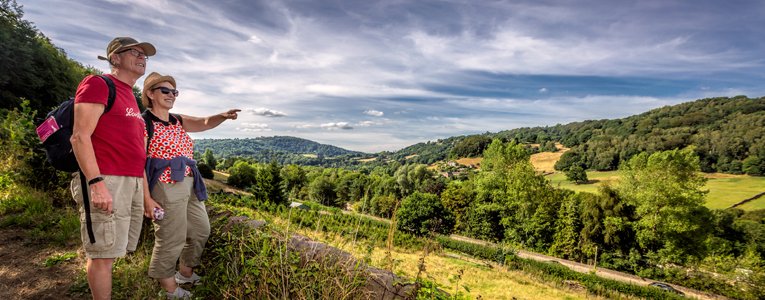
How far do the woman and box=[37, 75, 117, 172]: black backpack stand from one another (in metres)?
0.47

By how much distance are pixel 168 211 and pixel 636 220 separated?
36.9m

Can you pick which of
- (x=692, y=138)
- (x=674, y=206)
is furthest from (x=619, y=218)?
(x=692, y=138)

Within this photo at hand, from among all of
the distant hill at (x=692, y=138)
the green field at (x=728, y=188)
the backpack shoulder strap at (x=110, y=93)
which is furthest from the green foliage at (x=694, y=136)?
the backpack shoulder strap at (x=110, y=93)

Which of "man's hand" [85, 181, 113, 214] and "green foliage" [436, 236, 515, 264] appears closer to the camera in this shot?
"man's hand" [85, 181, 113, 214]

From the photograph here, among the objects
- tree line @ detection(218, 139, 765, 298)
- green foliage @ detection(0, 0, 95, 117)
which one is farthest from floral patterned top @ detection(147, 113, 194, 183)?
green foliage @ detection(0, 0, 95, 117)

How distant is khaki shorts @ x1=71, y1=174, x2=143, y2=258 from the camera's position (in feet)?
6.81

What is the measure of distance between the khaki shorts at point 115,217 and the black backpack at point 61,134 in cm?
15

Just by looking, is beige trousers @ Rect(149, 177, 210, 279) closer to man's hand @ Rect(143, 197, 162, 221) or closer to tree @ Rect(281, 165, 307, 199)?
man's hand @ Rect(143, 197, 162, 221)

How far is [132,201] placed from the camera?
2311 millimetres

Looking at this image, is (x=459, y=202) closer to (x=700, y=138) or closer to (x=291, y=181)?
(x=291, y=181)

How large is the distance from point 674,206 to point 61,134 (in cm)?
3432

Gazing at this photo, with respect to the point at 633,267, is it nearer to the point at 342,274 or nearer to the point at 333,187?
the point at 342,274

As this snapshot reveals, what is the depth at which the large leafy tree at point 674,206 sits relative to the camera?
24.5 meters

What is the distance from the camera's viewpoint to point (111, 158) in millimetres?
2160
